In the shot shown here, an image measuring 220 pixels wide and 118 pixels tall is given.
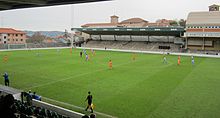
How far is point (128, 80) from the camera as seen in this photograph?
19547 millimetres

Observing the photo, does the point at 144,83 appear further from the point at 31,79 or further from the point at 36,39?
the point at 36,39

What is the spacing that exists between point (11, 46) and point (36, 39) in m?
61.6

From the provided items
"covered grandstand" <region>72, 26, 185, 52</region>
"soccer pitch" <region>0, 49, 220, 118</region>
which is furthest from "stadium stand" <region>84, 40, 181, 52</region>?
"soccer pitch" <region>0, 49, 220, 118</region>

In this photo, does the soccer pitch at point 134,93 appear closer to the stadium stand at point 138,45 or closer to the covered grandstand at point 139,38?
the covered grandstand at point 139,38

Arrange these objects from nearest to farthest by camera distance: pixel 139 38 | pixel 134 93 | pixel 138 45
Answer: pixel 134 93 → pixel 138 45 → pixel 139 38

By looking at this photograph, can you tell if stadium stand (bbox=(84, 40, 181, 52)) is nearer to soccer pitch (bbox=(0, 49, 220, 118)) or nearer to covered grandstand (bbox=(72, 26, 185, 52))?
covered grandstand (bbox=(72, 26, 185, 52))

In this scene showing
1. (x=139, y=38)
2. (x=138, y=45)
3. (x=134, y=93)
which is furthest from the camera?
(x=139, y=38)

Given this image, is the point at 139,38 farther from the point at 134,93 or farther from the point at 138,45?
the point at 134,93

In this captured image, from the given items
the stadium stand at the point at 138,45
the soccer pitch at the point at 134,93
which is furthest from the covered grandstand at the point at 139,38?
the soccer pitch at the point at 134,93

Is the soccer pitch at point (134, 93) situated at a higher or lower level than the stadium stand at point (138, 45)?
lower

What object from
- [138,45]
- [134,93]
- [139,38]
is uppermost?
[139,38]

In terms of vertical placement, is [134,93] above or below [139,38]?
below

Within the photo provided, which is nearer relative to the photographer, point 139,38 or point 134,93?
point 134,93

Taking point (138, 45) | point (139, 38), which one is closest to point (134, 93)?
point (138, 45)
